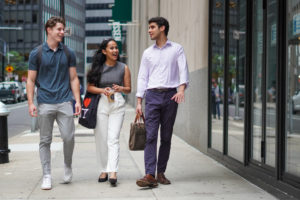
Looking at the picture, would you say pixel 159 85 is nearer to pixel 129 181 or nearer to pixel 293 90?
pixel 129 181

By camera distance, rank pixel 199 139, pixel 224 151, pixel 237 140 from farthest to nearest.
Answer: pixel 199 139 → pixel 224 151 → pixel 237 140

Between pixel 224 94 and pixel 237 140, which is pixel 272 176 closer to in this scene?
pixel 237 140

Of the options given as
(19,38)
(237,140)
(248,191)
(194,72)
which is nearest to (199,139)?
(194,72)

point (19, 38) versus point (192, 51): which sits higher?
point (19, 38)

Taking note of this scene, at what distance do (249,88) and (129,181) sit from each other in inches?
76.6

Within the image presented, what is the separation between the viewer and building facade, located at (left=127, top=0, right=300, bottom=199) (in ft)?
16.5

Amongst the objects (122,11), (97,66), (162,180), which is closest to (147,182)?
(162,180)

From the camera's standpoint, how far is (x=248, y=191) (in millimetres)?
5453

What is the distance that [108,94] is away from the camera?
19.2ft

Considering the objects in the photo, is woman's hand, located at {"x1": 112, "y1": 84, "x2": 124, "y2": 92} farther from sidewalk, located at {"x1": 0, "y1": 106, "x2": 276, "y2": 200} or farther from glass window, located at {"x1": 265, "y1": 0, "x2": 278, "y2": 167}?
glass window, located at {"x1": 265, "y1": 0, "x2": 278, "y2": 167}

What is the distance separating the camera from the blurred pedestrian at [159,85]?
5.76m

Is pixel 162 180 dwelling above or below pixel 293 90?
below

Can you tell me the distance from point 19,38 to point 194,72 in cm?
9530

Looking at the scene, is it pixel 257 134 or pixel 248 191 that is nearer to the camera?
pixel 248 191
